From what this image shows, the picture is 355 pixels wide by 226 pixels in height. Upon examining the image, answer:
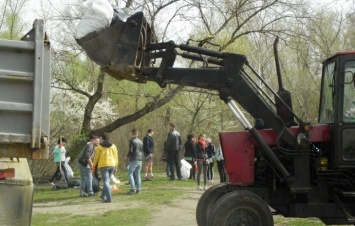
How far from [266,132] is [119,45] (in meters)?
2.61

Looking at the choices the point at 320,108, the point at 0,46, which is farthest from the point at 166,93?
the point at 0,46

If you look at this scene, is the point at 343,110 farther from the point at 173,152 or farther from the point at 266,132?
the point at 173,152

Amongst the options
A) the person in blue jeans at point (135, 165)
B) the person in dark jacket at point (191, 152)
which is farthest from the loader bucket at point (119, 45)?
the person in dark jacket at point (191, 152)

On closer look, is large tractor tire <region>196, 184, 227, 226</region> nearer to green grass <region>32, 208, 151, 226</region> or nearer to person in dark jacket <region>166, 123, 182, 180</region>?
green grass <region>32, 208, 151, 226</region>

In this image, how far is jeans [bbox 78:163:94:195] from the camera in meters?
15.4

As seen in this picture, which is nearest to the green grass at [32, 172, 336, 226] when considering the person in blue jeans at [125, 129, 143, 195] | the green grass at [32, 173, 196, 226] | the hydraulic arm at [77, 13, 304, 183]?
the green grass at [32, 173, 196, 226]

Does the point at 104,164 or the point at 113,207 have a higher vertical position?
the point at 104,164

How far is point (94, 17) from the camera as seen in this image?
8.03 meters

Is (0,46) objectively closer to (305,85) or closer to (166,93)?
(166,93)

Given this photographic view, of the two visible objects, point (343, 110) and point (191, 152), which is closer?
point (343, 110)

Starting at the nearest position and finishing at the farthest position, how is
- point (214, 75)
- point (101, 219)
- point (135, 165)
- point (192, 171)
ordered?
1. point (214, 75)
2. point (101, 219)
3. point (135, 165)
4. point (192, 171)

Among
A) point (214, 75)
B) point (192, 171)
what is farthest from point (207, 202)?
point (192, 171)

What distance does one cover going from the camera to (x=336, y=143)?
839 cm

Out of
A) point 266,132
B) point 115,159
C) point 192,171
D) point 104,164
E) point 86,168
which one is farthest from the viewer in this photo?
point 192,171
